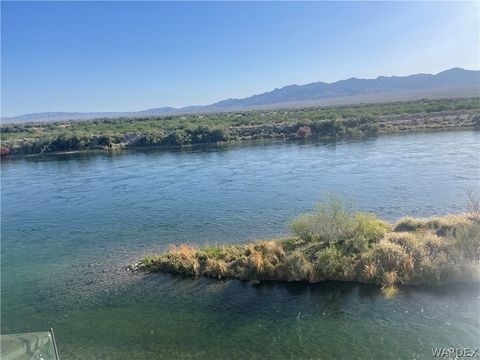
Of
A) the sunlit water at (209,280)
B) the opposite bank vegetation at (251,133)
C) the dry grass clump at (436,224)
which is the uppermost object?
the opposite bank vegetation at (251,133)

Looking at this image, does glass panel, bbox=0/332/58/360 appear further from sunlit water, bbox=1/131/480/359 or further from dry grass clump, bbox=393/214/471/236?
dry grass clump, bbox=393/214/471/236

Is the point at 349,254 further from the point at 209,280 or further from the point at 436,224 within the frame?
the point at 209,280

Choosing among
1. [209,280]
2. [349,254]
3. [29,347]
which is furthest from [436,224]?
[29,347]

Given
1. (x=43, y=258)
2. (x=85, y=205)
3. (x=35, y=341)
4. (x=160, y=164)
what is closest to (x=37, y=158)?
(x=160, y=164)

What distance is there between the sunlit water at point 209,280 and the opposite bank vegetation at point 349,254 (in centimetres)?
56

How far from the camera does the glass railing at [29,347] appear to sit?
24.2 ft

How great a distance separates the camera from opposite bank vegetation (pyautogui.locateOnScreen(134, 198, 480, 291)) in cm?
1478

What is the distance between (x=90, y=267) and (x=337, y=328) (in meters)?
11.2

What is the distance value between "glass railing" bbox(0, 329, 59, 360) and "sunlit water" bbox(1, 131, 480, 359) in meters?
4.72

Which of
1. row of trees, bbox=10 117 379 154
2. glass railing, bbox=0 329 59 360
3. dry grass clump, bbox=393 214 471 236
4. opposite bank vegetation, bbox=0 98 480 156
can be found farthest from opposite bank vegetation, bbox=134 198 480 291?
row of trees, bbox=10 117 379 154

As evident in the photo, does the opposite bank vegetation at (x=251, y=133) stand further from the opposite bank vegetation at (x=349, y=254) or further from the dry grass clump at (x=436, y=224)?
the opposite bank vegetation at (x=349, y=254)

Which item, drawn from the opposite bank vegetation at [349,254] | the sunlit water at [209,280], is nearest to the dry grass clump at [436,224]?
the opposite bank vegetation at [349,254]

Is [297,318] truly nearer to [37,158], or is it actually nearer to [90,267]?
[90,267]

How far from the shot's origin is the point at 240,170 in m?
39.5
